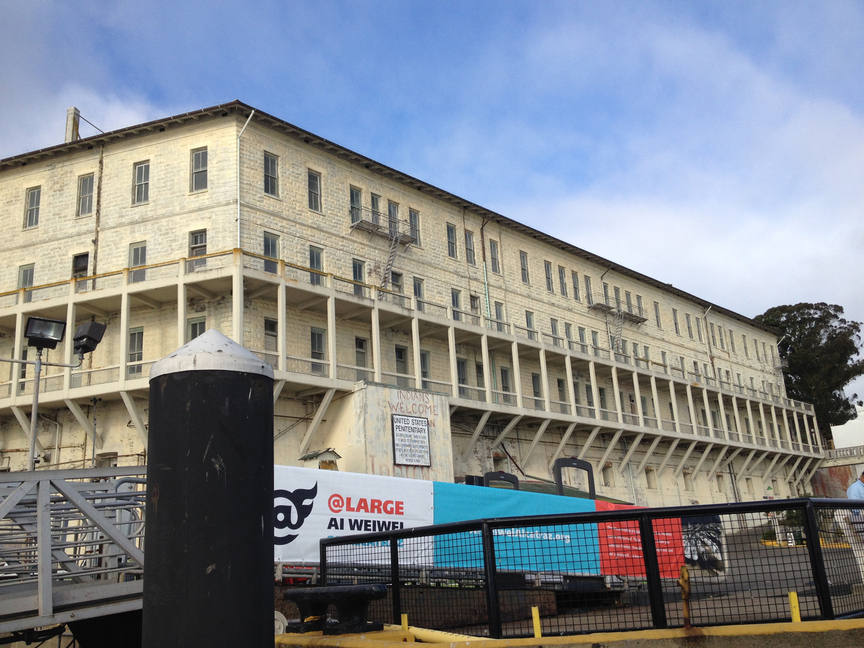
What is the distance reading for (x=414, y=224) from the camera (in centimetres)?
3569

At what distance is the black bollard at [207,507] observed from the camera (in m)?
3.51

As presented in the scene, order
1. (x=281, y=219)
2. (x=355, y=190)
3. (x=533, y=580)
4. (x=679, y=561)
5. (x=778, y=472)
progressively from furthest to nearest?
1. (x=778, y=472)
2. (x=355, y=190)
3. (x=281, y=219)
4. (x=533, y=580)
5. (x=679, y=561)

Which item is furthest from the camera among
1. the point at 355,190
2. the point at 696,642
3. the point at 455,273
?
the point at 455,273

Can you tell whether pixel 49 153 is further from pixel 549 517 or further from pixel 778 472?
pixel 778 472

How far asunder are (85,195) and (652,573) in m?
30.7

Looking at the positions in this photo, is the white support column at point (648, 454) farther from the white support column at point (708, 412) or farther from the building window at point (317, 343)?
the building window at point (317, 343)

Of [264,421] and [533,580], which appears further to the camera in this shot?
[533,580]

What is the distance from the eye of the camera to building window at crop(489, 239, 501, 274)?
39.4m

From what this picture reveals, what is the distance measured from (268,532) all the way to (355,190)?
3056 centimetres

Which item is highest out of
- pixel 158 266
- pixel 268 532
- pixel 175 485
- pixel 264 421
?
pixel 158 266

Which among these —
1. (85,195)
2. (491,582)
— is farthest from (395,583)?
(85,195)

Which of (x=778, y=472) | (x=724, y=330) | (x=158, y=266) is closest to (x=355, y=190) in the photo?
(x=158, y=266)

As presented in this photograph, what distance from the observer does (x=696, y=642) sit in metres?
4.50

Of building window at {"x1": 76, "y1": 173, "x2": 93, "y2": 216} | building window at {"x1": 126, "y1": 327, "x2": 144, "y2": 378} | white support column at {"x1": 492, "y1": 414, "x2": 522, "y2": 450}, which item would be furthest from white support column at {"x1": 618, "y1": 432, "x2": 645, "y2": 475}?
building window at {"x1": 76, "y1": 173, "x2": 93, "y2": 216}
